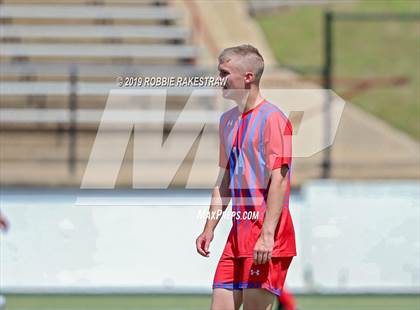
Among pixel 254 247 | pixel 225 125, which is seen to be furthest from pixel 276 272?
pixel 225 125

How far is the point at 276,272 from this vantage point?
5.11 meters

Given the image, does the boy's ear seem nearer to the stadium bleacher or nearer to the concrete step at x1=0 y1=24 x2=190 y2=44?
the stadium bleacher

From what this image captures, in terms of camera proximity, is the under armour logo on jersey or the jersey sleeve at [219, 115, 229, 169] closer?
the under armour logo on jersey

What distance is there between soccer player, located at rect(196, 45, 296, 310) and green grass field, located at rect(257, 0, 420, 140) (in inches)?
280

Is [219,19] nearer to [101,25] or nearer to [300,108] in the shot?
[101,25]

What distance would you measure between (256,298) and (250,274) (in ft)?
0.38

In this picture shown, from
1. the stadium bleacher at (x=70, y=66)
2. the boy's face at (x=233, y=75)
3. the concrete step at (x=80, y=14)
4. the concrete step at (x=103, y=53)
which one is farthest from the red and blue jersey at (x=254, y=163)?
the concrete step at (x=80, y=14)

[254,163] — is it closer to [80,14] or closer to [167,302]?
[167,302]

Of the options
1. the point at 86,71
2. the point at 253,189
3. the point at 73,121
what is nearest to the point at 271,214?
the point at 253,189

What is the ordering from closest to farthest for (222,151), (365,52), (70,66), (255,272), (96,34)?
(255,272), (222,151), (70,66), (96,34), (365,52)

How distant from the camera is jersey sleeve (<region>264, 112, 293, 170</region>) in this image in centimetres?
499

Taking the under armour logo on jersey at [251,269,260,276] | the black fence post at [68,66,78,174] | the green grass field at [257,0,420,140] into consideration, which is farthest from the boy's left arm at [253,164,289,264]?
the black fence post at [68,66,78,174]

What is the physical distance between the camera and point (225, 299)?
516 centimetres

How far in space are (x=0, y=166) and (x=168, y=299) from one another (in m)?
3.92
